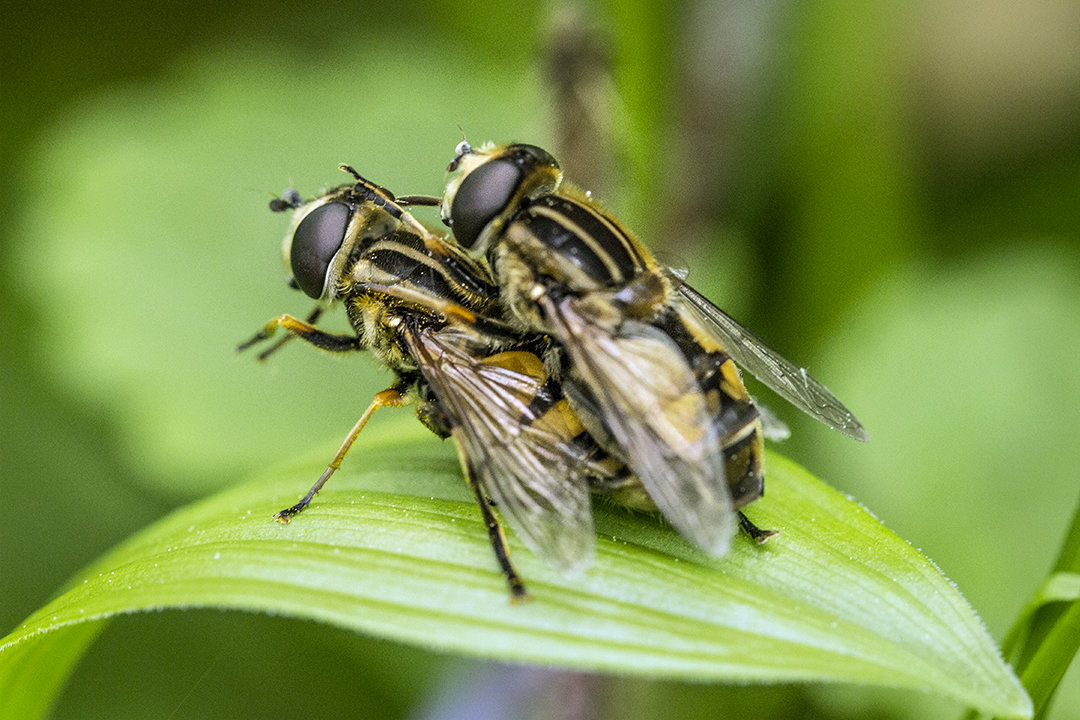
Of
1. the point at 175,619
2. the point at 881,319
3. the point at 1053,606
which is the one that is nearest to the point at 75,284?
the point at 175,619

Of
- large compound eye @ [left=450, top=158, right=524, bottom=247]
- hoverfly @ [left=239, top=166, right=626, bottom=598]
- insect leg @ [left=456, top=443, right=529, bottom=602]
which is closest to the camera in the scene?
insect leg @ [left=456, top=443, right=529, bottom=602]

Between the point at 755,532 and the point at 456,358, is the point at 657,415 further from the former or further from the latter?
the point at 456,358

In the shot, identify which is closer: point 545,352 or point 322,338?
point 545,352

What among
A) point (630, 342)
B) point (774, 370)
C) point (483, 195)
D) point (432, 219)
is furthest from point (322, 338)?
point (432, 219)

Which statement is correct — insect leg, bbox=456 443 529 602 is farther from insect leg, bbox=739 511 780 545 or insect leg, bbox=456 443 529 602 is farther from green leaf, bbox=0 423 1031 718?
insect leg, bbox=739 511 780 545

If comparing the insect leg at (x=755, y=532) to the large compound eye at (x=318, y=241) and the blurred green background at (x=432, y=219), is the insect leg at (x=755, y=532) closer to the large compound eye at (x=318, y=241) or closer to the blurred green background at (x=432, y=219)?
the large compound eye at (x=318, y=241)

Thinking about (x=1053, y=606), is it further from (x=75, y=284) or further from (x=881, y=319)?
(x=75, y=284)

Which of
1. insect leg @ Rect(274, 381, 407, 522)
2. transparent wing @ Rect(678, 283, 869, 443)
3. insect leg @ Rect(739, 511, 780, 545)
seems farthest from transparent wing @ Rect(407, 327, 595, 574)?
transparent wing @ Rect(678, 283, 869, 443)

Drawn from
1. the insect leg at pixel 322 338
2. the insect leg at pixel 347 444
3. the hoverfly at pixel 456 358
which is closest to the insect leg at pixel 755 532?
the hoverfly at pixel 456 358
